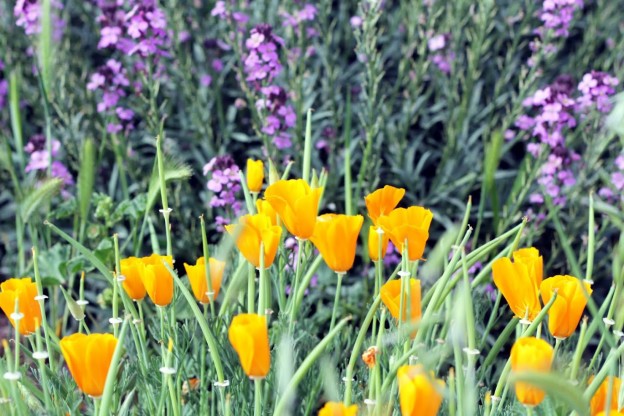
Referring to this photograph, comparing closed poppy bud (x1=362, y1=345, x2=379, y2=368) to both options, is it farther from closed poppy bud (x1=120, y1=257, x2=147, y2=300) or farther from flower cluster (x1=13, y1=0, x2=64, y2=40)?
flower cluster (x1=13, y1=0, x2=64, y2=40)

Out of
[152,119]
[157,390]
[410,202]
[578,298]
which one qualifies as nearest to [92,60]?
[152,119]

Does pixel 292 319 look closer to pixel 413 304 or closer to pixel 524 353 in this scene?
pixel 413 304

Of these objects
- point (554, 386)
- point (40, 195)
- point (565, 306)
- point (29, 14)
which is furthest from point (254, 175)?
point (29, 14)

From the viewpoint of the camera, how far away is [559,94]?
3.08 m

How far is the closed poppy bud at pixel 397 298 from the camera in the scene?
152cm

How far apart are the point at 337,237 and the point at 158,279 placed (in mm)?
335

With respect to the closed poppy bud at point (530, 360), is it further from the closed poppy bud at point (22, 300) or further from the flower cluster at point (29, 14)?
the flower cluster at point (29, 14)

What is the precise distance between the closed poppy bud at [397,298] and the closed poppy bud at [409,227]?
0.21ft

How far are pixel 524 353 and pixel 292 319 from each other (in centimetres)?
56

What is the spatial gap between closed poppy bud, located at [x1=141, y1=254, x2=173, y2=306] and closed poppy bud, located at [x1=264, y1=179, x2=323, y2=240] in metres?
0.23

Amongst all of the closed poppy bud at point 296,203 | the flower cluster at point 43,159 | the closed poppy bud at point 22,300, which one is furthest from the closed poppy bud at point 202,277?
the flower cluster at point 43,159

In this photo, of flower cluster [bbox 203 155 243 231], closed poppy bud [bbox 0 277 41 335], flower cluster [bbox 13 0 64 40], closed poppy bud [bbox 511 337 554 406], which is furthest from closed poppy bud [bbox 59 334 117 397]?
flower cluster [bbox 13 0 64 40]

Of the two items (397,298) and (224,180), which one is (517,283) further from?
(224,180)

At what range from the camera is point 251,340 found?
1307 mm
